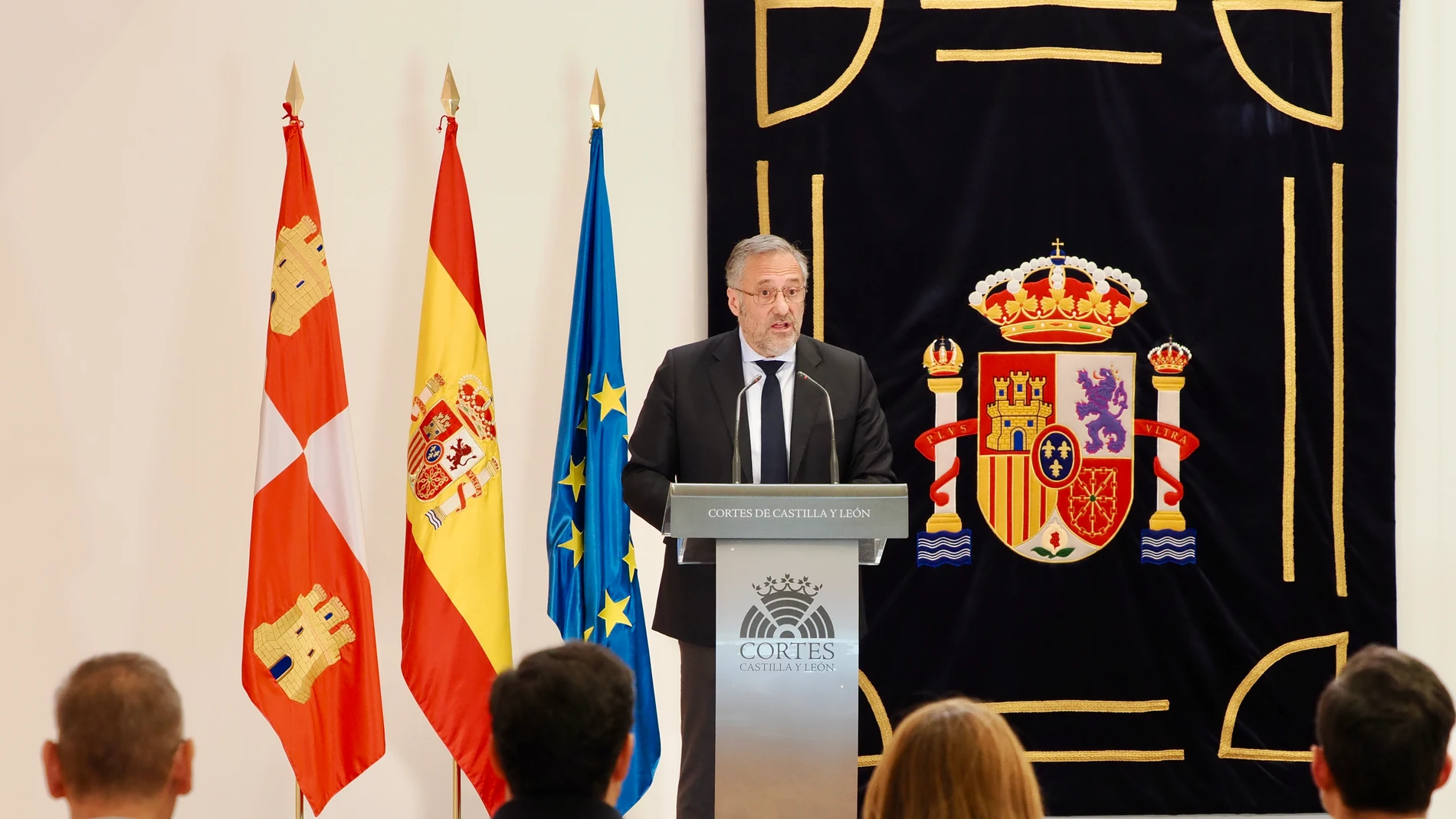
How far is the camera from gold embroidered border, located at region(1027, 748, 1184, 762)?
4523 millimetres

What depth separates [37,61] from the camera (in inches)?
167

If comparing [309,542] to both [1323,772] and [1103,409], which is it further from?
[1323,772]

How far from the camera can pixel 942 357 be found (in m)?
4.53

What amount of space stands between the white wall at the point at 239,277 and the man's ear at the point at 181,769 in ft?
8.08

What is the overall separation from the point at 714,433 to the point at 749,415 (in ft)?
0.32

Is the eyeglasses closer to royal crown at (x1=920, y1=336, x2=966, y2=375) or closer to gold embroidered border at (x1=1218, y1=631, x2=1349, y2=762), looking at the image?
royal crown at (x1=920, y1=336, x2=966, y2=375)

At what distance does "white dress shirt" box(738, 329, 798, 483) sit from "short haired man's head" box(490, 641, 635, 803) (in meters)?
1.51

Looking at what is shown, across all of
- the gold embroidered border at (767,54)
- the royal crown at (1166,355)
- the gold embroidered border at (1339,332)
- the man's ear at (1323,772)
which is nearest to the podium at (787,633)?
the man's ear at (1323,772)

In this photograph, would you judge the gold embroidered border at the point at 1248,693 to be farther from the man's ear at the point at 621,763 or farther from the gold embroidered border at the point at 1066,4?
the man's ear at the point at 621,763

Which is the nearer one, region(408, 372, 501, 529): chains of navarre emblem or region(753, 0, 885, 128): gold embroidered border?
region(408, 372, 501, 529): chains of navarre emblem

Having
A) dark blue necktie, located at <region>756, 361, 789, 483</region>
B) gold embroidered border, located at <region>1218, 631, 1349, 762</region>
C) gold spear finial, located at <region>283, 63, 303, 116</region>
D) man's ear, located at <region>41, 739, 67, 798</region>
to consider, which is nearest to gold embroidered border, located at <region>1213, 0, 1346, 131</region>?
gold embroidered border, located at <region>1218, 631, 1349, 762</region>

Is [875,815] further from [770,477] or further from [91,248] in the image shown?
[91,248]

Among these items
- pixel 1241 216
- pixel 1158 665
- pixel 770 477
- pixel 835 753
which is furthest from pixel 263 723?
pixel 1241 216

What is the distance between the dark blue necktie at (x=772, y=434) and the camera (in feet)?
10.8
